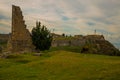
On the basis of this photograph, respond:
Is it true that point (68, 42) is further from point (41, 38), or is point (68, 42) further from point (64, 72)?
point (64, 72)

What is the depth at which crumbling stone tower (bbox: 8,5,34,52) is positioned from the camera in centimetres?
7019

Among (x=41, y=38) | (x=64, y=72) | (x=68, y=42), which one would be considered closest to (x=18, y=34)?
(x=41, y=38)

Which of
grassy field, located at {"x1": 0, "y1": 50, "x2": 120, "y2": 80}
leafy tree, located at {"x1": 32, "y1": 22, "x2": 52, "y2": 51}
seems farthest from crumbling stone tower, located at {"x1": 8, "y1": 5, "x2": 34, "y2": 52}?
grassy field, located at {"x1": 0, "y1": 50, "x2": 120, "y2": 80}

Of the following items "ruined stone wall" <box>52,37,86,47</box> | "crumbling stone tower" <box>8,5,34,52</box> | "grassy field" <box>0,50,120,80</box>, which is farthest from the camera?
"ruined stone wall" <box>52,37,86,47</box>

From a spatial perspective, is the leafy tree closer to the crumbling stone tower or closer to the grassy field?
the crumbling stone tower

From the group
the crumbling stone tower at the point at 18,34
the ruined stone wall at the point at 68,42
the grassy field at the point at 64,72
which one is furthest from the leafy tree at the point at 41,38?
the ruined stone wall at the point at 68,42

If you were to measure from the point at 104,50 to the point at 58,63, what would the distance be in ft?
80.9

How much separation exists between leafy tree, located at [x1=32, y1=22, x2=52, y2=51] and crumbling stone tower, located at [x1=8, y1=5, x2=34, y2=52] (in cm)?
179

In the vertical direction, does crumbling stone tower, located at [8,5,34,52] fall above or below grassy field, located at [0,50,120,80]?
above

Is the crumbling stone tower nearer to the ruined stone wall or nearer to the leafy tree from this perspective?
the leafy tree

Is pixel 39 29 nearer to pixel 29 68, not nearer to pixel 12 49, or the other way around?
pixel 12 49

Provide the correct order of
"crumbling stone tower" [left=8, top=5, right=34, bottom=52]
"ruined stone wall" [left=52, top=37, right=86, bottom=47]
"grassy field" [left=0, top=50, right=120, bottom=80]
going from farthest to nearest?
"ruined stone wall" [left=52, top=37, right=86, bottom=47] → "crumbling stone tower" [left=8, top=5, right=34, bottom=52] → "grassy field" [left=0, top=50, right=120, bottom=80]

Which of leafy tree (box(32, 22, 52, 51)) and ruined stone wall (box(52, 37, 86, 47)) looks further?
ruined stone wall (box(52, 37, 86, 47))

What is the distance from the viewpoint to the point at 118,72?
84.7 feet
